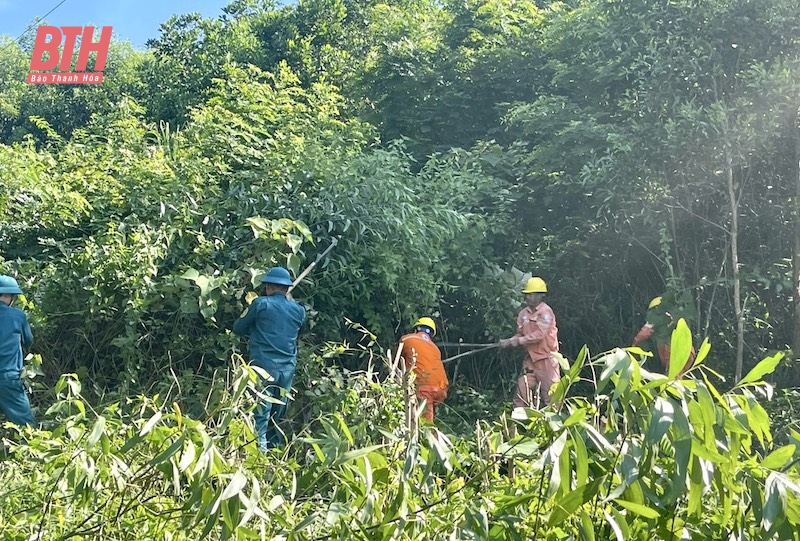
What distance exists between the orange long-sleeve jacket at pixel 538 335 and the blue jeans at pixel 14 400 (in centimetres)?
374

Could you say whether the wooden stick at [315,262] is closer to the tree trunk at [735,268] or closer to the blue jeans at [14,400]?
the blue jeans at [14,400]

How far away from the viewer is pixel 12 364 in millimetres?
Answer: 5746

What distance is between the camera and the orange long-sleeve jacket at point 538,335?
7.12 metres


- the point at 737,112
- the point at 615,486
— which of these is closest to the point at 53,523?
the point at 615,486

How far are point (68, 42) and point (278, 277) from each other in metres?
16.5

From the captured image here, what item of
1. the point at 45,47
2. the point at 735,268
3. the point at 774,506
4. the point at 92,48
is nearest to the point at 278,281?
the point at 735,268

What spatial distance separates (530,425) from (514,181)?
293 inches

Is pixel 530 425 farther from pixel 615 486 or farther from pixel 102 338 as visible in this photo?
pixel 102 338

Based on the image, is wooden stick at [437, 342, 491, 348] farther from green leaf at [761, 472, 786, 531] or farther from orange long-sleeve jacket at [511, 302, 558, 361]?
green leaf at [761, 472, 786, 531]

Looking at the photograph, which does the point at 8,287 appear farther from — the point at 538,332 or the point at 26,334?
the point at 538,332

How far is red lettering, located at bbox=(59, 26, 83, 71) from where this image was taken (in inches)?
780

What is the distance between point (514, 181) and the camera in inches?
381

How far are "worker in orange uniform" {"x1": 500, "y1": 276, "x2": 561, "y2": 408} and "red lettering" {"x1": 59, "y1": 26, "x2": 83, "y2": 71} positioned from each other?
16.2 meters

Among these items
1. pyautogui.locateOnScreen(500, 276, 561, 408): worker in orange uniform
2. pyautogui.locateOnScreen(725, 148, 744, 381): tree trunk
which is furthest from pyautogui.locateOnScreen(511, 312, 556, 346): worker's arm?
pyautogui.locateOnScreen(725, 148, 744, 381): tree trunk
